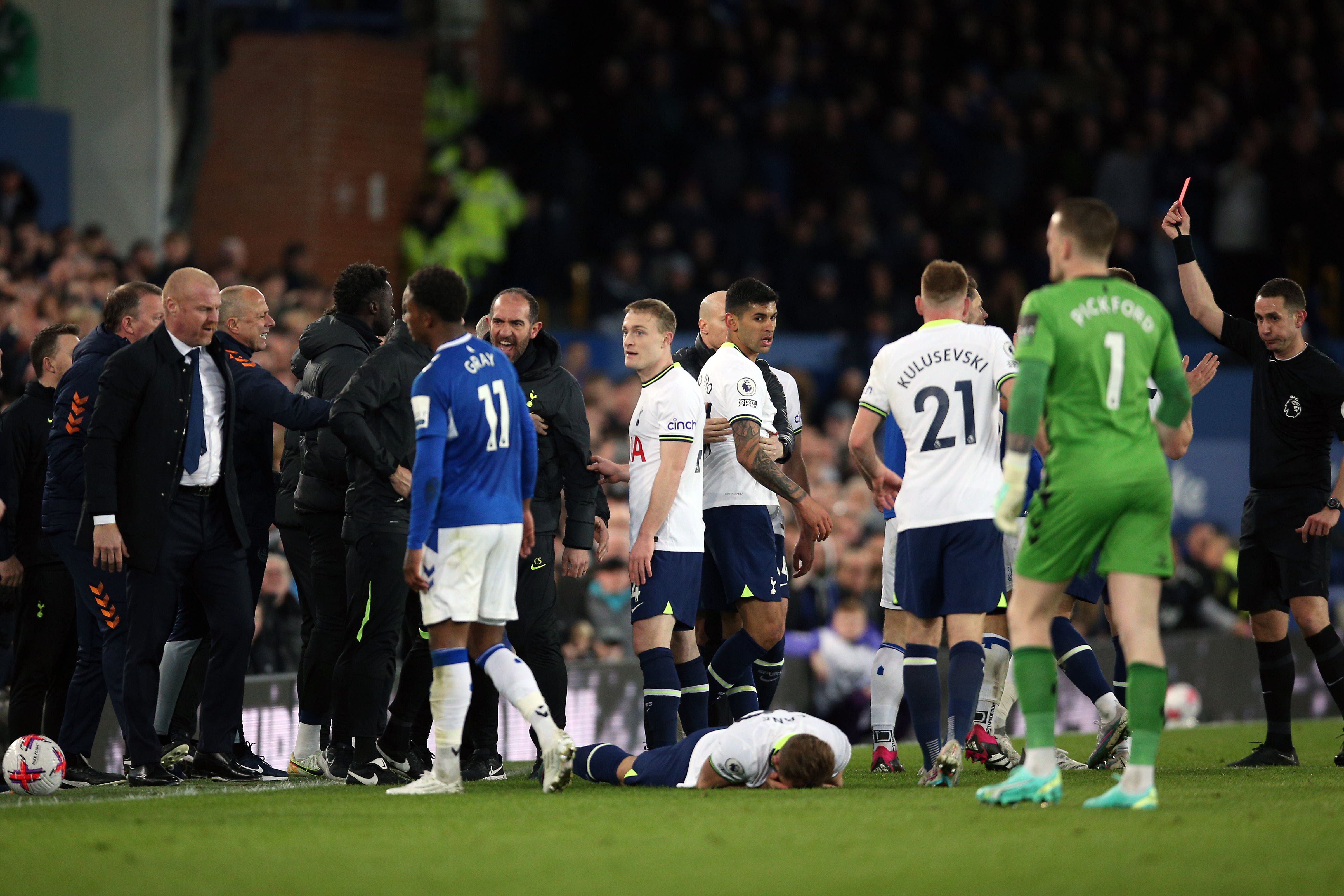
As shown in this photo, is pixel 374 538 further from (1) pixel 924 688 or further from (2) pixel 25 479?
(1) pixel 924 688

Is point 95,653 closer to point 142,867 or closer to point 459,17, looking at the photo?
point 142,867

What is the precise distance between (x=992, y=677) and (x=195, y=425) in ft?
13.9

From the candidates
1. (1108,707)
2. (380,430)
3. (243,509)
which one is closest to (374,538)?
(380,430)

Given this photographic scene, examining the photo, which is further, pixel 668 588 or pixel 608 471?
pixel 608 471

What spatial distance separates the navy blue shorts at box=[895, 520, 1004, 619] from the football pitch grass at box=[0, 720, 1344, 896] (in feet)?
2.66

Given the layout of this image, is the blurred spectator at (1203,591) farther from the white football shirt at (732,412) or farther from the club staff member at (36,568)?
the club staff member at (36,568)

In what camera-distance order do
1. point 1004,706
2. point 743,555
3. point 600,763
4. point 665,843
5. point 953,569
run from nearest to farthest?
1. point 665,843
2. point 953,569
3. point 600,763
4. point 743,555
5. point 1004,706

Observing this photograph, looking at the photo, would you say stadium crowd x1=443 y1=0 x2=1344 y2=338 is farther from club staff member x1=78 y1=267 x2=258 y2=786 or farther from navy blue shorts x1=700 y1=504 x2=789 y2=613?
club staff member x1=78 y1=267 x2=258 y2=786

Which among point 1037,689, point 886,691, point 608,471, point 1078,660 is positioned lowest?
point 886,691

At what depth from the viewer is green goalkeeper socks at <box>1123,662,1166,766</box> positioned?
21.2 feet

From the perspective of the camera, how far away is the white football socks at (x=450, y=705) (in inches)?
285

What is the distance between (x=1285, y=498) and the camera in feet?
31.0

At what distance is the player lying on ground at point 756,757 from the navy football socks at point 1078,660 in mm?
1763

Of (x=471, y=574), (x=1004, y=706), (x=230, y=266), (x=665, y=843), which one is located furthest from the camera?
(x=230, y=266)
